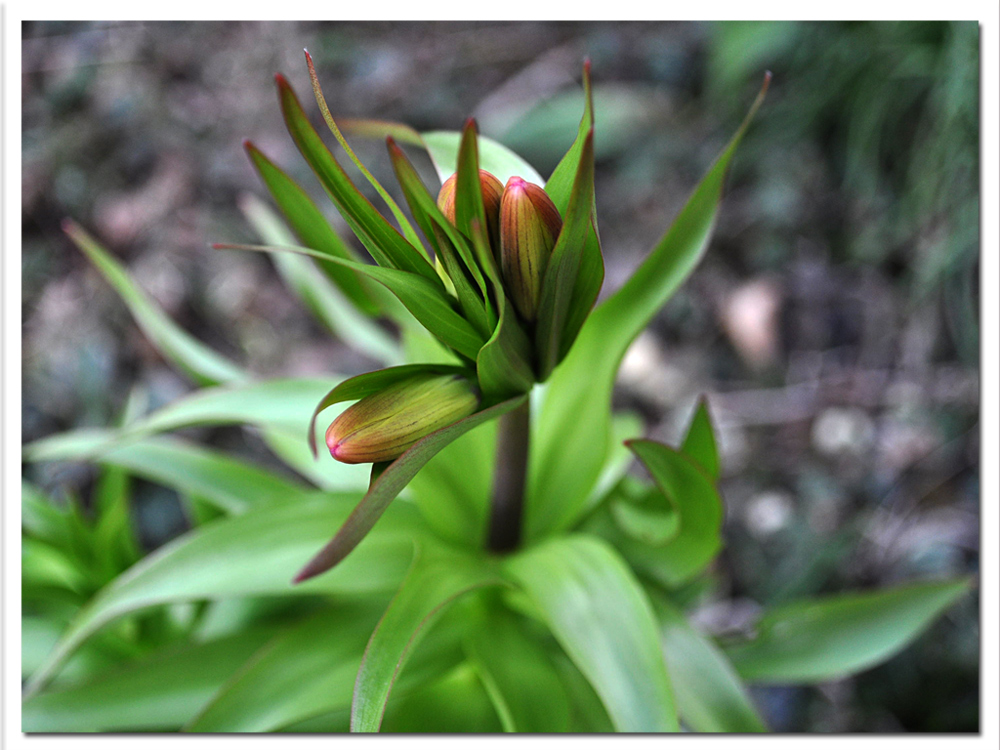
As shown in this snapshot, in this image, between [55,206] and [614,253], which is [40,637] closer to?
[55,206]

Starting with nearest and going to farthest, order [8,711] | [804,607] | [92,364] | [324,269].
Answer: [324,269] < [8,711] < [804,607] < [92,364]

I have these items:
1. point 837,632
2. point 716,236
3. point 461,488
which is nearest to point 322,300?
point 461,488

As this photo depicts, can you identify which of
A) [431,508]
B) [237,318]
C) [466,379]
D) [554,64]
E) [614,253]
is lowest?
[431,508]

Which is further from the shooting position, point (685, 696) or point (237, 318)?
point (237, 318)

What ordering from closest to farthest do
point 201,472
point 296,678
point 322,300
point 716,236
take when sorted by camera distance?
point 296,678, point 201,472, point 322,300, point 716,236

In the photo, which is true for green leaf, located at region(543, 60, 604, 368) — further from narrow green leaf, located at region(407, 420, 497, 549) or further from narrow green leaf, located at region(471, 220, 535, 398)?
narrow green leaf, located at region(407, 420, 497, 549)

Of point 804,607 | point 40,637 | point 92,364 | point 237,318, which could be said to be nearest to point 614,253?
point 237,318

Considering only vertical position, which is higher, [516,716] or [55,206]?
[55,206]

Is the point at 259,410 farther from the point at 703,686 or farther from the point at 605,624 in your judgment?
the point at 703,686
